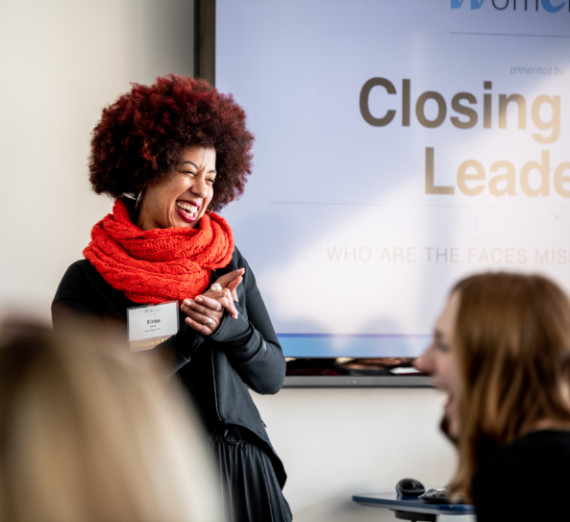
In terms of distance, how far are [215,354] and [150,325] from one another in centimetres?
18

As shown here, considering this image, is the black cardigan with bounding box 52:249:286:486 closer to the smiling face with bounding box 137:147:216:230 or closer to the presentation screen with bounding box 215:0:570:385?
the smiling face with bounding box 137:147:216:230

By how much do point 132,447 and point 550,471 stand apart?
0.60 metres

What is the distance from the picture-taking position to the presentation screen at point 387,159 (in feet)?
10.6

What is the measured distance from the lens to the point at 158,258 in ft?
7.59

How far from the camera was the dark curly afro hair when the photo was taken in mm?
2354

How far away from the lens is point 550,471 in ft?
3.35

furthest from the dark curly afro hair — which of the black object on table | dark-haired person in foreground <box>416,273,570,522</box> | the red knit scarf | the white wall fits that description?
dark-haired person in foreground <box>416,273,570,522</box>

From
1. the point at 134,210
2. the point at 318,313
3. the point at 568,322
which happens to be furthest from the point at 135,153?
the point at 568,322

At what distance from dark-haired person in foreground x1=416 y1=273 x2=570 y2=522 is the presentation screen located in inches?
80.9

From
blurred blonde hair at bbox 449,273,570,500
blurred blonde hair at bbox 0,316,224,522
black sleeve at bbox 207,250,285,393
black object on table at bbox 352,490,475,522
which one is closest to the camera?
blurred blonde hair at bbox 0,316,224,522

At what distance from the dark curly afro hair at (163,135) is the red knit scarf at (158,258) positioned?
160 mm

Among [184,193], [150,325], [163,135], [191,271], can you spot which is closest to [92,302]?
[150,325]

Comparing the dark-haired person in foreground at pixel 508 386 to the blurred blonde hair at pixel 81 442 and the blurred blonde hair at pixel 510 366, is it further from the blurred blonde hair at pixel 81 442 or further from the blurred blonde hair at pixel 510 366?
the blurred blonde hair at pixel 81 442

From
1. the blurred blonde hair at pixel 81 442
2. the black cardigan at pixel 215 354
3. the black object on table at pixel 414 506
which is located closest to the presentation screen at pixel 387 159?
the black object on table at pixel 414 506
